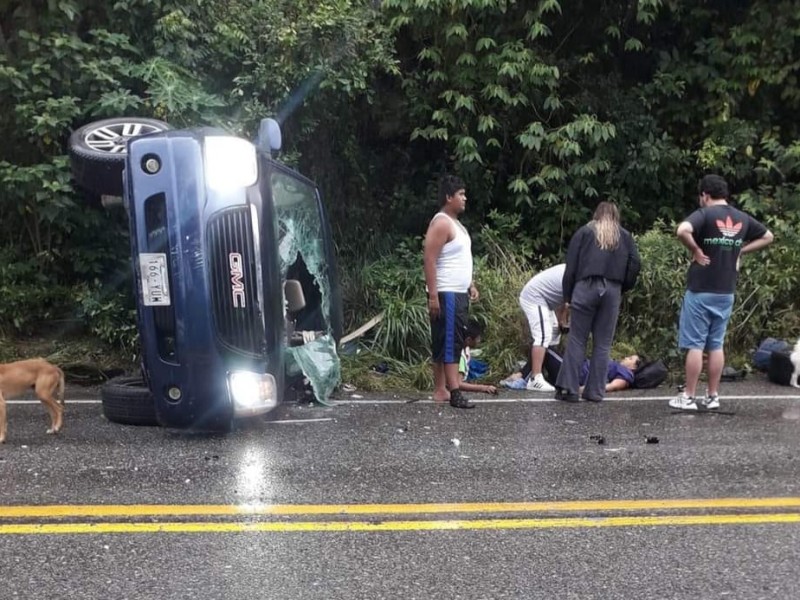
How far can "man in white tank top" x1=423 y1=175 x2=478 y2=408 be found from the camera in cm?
680

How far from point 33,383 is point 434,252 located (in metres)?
3.13

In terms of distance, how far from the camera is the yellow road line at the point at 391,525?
161 inches

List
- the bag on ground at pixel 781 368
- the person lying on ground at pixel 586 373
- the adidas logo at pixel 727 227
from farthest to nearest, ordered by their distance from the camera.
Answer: the bag on ground at pixel 781 368
the person lying on ground at pixel 586 373
the adidas logo at pixel 727 227

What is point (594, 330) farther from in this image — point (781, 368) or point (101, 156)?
point (101, 156)

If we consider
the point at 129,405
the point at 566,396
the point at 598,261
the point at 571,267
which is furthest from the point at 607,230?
the point at 129,405

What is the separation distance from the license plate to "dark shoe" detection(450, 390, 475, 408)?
2.54 metres

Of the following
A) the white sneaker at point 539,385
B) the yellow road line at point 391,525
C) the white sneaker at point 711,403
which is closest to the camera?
the yellow road line at point 391,525

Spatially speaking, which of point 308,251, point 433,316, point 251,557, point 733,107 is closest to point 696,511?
point 251,557

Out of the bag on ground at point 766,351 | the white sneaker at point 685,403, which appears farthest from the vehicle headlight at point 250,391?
the bag on ground at point 766,351

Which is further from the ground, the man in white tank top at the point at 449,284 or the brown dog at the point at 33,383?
the man in white tank top at the point at 449,284

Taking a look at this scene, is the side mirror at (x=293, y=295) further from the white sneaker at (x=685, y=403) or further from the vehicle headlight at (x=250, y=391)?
the white sneaker at (x=685, y=403)

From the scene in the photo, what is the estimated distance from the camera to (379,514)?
432cm

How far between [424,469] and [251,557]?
1.55 meters

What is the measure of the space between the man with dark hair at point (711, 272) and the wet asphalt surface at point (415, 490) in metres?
0.42
